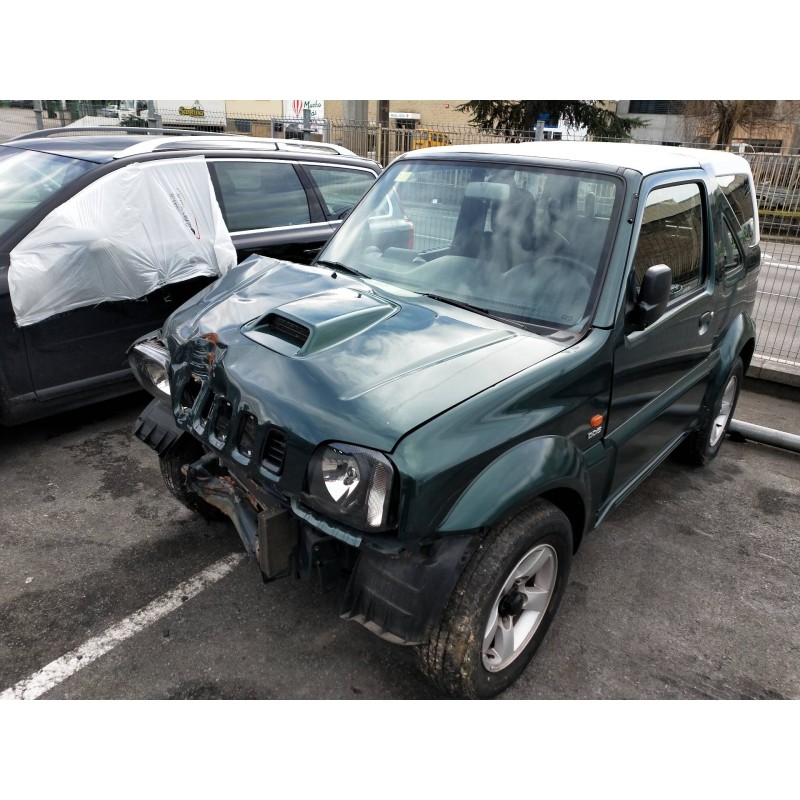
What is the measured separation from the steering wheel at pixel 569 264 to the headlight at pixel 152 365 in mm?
1735

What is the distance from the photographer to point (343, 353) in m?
2.35

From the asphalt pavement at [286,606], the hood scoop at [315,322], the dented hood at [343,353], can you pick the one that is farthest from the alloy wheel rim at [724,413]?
the hood scoop at [315,322]

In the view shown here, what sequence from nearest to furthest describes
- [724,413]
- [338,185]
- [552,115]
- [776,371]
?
[724,413]
[338,185]
[776,371]
[552,115]

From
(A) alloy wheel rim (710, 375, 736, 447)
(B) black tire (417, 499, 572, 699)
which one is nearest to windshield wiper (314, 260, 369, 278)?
(B) black tire (417, 499, 572, 699)

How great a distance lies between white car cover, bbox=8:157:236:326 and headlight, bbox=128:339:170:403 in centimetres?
127

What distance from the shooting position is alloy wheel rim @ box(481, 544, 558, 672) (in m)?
2.45

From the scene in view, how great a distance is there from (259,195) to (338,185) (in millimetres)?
937

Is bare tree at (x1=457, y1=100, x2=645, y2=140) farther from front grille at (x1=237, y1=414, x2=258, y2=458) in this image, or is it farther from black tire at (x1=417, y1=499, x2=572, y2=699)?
front grille at (x1=237, y1=414, x2=258, y2=458)

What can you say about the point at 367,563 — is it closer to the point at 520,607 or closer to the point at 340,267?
the point at 520,607

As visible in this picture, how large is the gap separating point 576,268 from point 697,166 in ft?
4.38

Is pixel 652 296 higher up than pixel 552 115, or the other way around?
pixel 552 115

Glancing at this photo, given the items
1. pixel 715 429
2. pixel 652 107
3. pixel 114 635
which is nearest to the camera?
pixel 114 635

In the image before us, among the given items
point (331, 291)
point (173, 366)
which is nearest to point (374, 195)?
point (331, 291)

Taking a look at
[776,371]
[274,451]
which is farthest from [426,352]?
[776,371]
